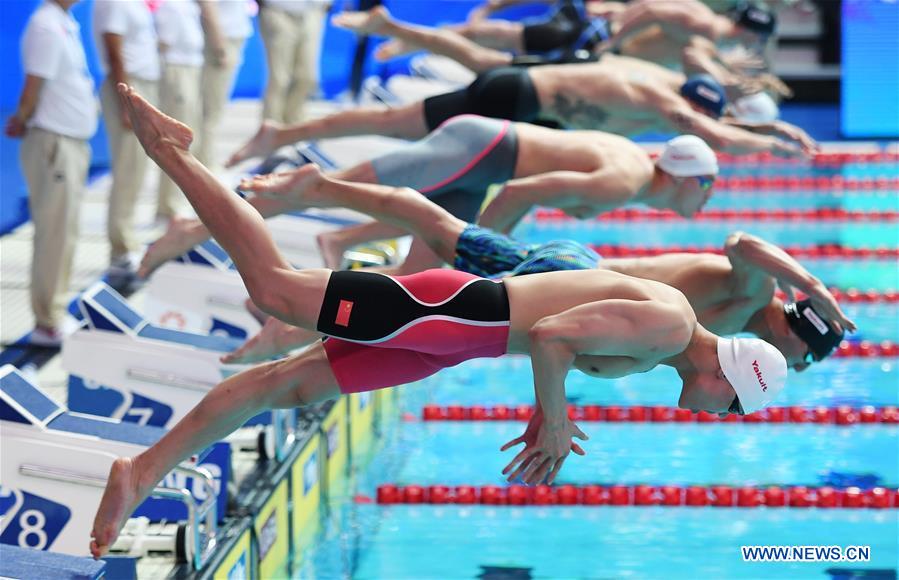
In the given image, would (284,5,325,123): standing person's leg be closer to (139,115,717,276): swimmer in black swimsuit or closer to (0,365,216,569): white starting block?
(139,115,717,276): swimmer in black swimsuit

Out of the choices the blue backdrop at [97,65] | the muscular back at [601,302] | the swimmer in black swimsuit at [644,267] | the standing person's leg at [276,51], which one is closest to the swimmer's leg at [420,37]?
the standing person's leg at [276,51]

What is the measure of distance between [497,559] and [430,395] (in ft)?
A: 5.33

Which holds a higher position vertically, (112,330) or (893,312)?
(112,330)

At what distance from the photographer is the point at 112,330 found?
14.2ft

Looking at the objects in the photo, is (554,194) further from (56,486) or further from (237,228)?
(56,486)

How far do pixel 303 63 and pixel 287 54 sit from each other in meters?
0.22

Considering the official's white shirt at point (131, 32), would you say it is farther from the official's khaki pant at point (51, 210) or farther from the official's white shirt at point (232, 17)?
the official's white shirt at point (232, 17)

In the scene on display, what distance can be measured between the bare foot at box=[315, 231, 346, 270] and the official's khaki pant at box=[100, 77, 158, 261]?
2114mm

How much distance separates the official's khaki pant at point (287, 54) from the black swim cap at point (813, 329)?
208 inches

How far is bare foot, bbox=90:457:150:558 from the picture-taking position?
10.4ft

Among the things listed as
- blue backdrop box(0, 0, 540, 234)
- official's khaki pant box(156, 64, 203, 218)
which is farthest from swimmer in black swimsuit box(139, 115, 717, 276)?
blue backdrop box(0, 0, 540, 234)

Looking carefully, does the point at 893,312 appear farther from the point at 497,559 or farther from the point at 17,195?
the point at 17,195

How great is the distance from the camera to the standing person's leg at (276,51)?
28.7 ft

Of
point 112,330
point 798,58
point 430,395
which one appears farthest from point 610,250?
point 798,58
